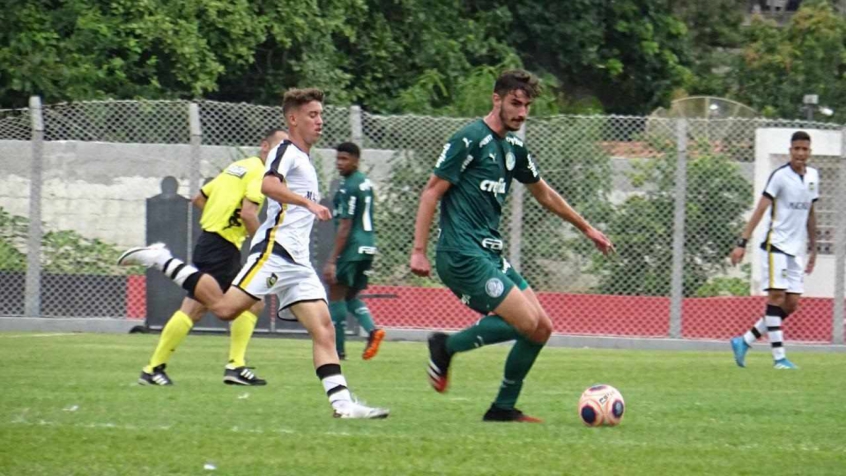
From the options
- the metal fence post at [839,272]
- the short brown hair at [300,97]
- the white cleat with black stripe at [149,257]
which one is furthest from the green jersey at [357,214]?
the metal fence post at [839,272]

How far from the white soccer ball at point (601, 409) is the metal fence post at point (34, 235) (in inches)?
445

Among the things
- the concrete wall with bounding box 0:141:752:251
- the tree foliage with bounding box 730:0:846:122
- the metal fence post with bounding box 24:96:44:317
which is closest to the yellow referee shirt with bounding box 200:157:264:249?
the concrete wall with bounding box 0:141:752:251

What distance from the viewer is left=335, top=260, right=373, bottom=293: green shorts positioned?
48.2ft

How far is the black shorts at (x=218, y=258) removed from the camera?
40.4 feet

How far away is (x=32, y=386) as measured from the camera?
10.5 metres

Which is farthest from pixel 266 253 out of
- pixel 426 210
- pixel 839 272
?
pixel 839 272

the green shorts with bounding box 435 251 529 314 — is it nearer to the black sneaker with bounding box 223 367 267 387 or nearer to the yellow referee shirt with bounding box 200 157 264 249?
the black sneaker with bounding box 223 367 267 387

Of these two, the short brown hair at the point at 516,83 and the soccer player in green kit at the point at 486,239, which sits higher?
the short brown hair at the point at 516,83

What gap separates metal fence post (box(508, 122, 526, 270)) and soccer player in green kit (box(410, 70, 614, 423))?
935 cm

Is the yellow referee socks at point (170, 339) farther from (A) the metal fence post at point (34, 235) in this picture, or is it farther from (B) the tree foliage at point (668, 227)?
(B) the tree foliage at point (668, 227)

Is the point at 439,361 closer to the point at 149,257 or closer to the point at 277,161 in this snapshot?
the point at 277,161

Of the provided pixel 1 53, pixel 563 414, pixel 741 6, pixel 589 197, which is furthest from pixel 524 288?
pixel 741 6

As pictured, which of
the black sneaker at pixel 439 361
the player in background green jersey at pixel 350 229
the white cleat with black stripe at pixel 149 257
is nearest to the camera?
the black sneaker at pixel 439 361

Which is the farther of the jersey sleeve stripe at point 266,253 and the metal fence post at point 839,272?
the metal fence post at point 839,272
